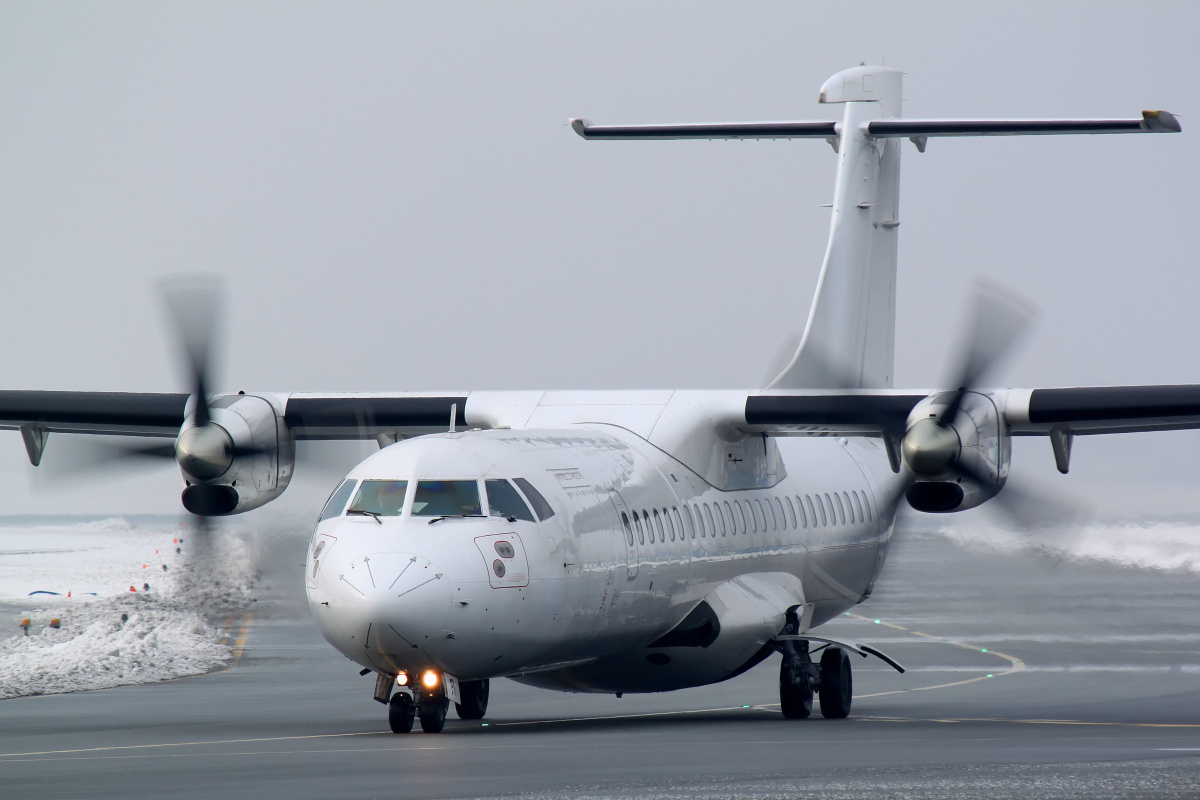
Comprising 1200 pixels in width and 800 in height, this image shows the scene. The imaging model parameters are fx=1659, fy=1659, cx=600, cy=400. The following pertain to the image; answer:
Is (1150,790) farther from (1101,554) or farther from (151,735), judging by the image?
(1101,554)

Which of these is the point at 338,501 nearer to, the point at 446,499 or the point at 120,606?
the point at 446,499

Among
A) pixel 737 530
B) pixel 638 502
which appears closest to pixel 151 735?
pixel 638 502

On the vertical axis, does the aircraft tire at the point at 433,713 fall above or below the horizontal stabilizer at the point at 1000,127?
below

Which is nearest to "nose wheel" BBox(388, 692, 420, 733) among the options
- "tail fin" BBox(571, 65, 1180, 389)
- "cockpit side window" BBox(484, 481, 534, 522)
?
"cockpit side window" BBox(484, 481, 534, 522)

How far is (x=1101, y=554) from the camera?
28797 millimetres

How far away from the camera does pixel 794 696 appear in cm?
1795

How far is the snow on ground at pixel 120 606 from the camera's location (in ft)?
73.2

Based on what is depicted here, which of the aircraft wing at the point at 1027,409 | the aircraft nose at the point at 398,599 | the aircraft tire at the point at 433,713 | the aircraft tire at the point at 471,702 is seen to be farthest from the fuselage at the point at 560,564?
the aircraft wing at the point at 1027,409

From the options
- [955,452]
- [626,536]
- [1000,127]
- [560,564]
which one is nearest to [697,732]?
[626,536]

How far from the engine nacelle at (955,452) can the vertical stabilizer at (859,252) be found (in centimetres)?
530

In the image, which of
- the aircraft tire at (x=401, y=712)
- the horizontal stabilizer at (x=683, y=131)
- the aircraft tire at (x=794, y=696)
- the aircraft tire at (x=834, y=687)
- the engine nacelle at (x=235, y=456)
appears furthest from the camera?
the horizontal stabilizer at (x=683, y=131)

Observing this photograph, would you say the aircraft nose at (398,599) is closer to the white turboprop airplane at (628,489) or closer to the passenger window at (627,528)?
the white turboprop airplane at (628,489)

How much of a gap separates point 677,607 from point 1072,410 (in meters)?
4.60

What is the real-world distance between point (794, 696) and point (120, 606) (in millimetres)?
15209
